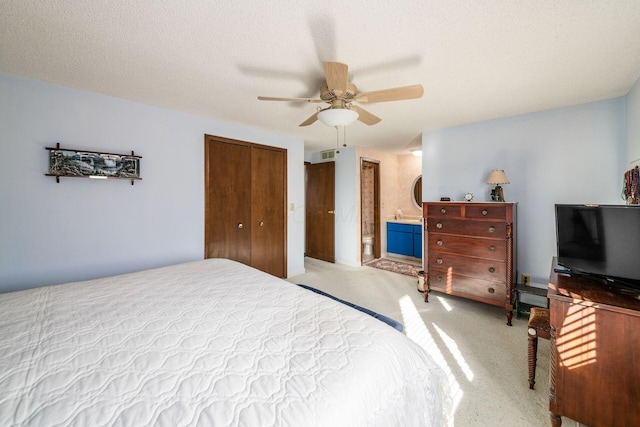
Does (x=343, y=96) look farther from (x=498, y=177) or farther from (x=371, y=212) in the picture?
(x=371, y=212)

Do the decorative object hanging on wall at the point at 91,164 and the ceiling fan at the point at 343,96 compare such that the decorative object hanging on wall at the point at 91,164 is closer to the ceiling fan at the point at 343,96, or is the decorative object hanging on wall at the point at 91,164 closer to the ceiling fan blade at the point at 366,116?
the ceiling fan at the point at 343,96

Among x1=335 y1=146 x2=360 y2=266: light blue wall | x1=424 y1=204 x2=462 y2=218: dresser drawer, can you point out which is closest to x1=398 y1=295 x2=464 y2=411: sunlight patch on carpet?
x1=424 y1=204 x2=462 y2=218: dresser drawer

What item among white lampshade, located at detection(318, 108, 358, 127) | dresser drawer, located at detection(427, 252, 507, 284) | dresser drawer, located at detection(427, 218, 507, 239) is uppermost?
white lampshade, located at detection(318, 108, 358, 127)

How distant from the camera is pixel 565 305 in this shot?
4.74ft

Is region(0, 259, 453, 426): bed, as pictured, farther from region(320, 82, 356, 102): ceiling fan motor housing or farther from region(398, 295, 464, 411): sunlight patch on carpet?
region(320, 82, 356, 102): ceiling fan motor housing

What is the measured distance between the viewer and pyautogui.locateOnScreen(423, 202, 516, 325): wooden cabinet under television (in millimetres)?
2691

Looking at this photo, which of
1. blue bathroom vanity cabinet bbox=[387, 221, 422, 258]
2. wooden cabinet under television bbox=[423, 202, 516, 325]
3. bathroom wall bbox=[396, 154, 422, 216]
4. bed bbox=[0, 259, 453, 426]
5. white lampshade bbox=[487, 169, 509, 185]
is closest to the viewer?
bed bbox=[0, 259, 453, 426]

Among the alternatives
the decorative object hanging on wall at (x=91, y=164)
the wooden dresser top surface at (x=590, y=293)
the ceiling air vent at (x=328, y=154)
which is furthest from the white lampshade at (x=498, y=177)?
the decorative object hanging on wall at (x=91, y=164)

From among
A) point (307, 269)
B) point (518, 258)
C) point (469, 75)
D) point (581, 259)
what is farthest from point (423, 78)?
point (307, 269)

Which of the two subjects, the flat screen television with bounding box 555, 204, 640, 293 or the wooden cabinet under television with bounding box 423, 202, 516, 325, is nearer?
the flat screen television with bounding box 555, 204, 640, 293

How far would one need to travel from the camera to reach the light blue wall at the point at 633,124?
2126mm

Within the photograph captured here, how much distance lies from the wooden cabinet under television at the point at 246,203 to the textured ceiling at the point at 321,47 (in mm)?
922

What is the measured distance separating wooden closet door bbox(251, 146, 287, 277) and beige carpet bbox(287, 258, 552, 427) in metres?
0.56

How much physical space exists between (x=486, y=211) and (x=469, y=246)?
17.5 inches
